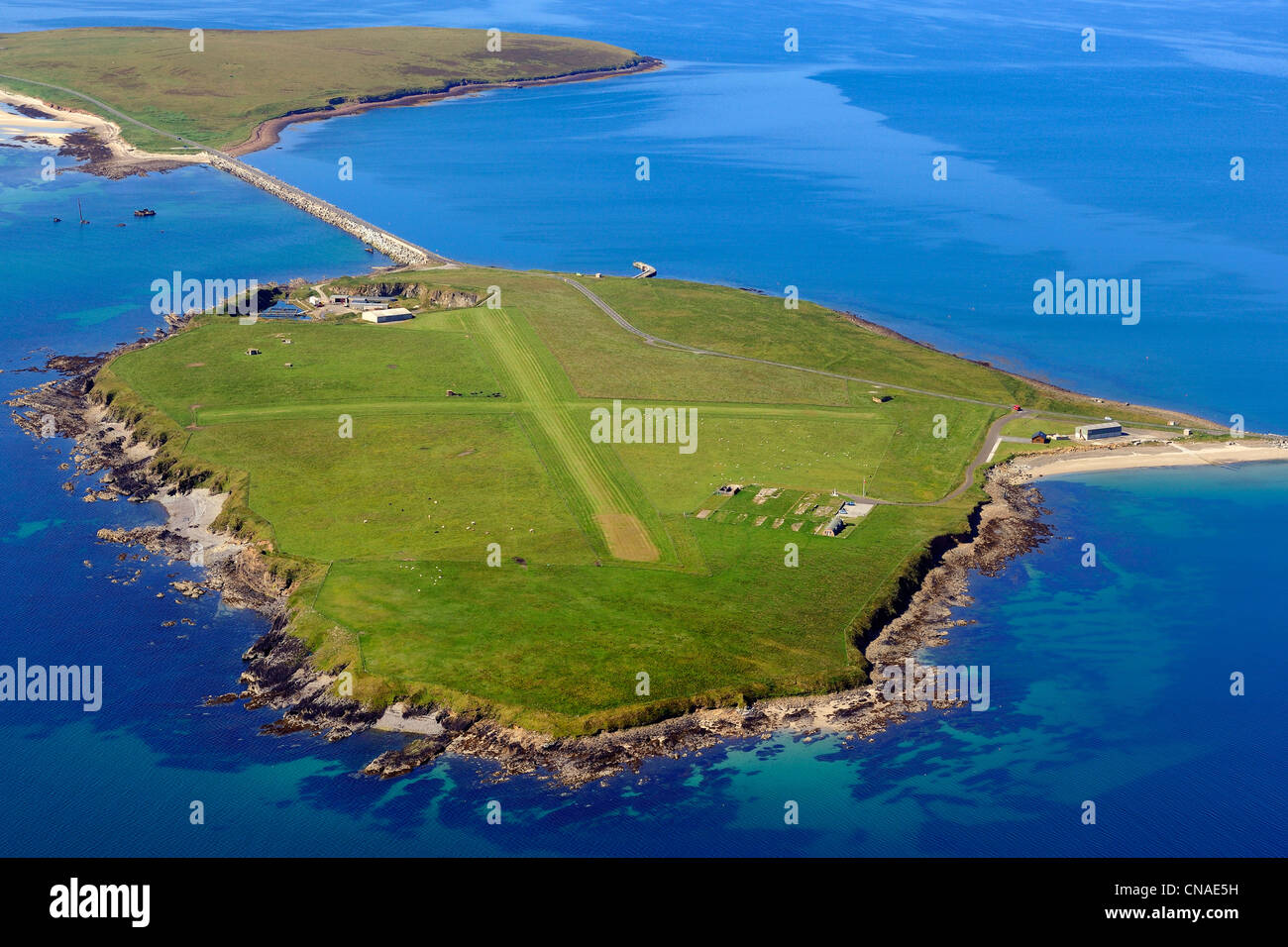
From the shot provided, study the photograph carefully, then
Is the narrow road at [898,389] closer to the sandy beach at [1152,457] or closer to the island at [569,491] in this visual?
the island at [569,491]

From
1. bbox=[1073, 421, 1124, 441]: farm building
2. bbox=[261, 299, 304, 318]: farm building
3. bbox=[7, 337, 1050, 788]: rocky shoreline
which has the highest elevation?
bbox=[261, 299, 304, 318]: farm building

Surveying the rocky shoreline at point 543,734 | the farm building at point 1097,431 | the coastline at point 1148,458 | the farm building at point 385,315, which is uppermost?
the farm building at point 385,315

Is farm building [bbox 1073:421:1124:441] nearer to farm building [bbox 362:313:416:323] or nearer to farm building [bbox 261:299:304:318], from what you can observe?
farm building [bbox 362:313:416:323]

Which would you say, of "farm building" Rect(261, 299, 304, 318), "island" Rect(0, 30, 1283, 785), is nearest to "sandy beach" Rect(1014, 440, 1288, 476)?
"island" Rect(0, 30, 1283, 785)

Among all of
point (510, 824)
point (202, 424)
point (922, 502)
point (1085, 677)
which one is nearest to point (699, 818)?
point (510, 824)

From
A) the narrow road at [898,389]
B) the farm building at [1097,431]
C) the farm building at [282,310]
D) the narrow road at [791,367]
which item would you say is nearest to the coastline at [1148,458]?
the farm building at [1097,431]

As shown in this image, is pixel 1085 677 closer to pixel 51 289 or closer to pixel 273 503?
pixel 273 503

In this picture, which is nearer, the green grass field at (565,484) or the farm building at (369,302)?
the green grass field at (565,484)
